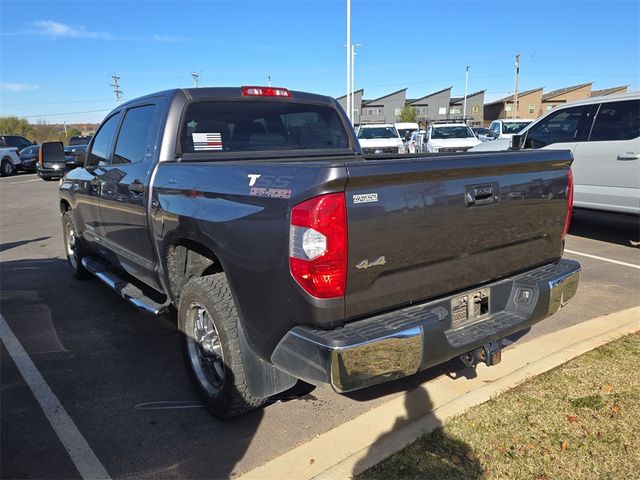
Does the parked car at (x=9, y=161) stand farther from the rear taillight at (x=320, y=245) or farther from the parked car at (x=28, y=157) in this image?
the rear taillight at (x=320, y=245)

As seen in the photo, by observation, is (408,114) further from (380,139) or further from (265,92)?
(265,92)

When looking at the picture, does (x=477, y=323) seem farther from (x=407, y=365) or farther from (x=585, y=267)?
(x=585, y=267)

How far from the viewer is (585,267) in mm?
6188

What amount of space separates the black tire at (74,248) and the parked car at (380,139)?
1257cm

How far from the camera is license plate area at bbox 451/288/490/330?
8.78ft

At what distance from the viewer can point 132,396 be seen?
3387 millimetres

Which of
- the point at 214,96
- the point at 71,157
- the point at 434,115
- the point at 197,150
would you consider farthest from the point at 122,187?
the point at 434,115

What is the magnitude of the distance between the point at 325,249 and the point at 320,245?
0.03 m

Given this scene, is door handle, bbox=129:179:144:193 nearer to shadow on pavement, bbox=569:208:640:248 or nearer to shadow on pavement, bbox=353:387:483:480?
shadow on pavement, bbox=353:387:483:480

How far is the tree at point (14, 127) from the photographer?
5991 cm

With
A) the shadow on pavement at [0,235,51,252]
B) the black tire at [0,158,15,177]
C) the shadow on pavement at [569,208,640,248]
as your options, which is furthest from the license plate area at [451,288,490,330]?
the black tire at [0,158,15,177]

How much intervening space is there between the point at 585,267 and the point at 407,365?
4881mm

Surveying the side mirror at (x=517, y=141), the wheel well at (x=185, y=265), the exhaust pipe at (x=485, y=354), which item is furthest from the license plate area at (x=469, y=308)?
the side mirror at (x=517, y=141)

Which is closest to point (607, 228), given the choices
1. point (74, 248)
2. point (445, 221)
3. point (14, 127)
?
point (445, 221)
